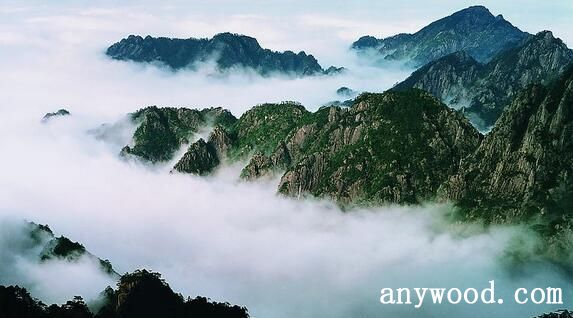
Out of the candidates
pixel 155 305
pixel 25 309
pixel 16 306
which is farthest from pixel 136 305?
pixel 16 306

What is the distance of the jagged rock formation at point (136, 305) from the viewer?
11596 cm

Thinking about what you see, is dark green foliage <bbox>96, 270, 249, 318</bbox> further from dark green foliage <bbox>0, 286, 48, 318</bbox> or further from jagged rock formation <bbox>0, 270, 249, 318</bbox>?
dark green foliage <bbox>0, 286, 48, 318</bbox>

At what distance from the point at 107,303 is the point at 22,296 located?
26.4 m

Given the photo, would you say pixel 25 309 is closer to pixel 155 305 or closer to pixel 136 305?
pixel 136 305

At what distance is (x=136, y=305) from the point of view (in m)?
127

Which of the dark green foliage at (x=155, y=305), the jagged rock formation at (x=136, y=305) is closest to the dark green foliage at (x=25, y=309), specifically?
the jagged rock formation at (x=136, y=305)

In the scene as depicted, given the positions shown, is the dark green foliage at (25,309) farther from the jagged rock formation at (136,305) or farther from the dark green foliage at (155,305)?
the dark green foliage at (155,305)

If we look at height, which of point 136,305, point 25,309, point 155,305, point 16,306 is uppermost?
point 155,305

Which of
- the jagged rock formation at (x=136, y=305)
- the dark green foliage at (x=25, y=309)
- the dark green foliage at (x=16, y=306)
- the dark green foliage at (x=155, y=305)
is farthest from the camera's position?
the dark green foliage at (x=155, y=305)

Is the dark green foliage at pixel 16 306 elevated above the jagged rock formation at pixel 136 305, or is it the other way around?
the jagged rock formation at pixel 136 305

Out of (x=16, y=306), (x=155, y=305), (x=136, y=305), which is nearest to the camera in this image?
(x=16, y=306)

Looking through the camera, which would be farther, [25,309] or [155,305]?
[155,305]

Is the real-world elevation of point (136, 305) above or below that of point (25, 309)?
above

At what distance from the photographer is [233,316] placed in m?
128
